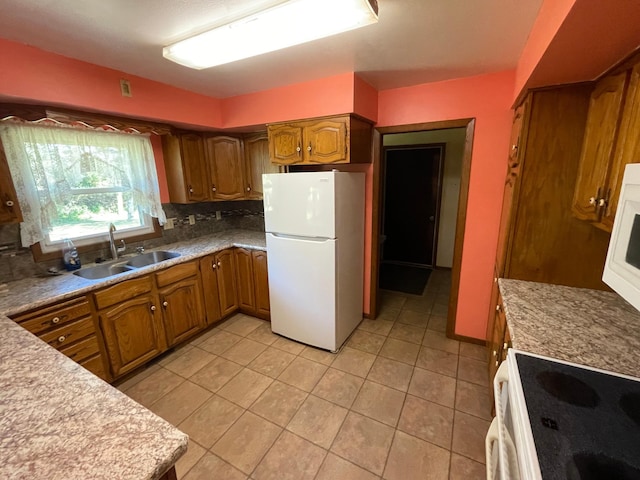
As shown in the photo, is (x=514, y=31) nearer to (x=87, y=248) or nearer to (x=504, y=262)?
(x=504, y=262)

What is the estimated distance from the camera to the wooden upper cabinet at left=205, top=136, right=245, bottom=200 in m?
2.91

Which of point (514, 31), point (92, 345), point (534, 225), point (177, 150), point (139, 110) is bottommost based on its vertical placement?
point (92, 345)

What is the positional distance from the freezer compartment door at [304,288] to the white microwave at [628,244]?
1549 mm

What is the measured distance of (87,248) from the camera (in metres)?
2.29

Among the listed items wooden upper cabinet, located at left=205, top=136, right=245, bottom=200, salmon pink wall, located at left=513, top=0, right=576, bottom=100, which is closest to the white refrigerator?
wooden upper cabinet, located at left=205, top=136, right=245, bottom=200

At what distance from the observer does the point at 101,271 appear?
7.50ft

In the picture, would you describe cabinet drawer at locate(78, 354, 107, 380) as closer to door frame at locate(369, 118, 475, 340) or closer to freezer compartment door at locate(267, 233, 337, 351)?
freezer compartment door at locate(267, 233, 337, 351)

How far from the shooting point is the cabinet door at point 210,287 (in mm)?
2621

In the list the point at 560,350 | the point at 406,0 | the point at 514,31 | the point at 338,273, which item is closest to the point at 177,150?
the point at 338,273

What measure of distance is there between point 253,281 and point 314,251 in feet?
3.14

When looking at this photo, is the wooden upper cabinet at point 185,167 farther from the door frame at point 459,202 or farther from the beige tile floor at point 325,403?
the door frame at point 459,202

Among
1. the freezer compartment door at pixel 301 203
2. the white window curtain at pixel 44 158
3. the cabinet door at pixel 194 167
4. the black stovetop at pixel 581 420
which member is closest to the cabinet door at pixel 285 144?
the freezer compartment door at pixel 301 203

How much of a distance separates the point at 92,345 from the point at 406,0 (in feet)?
8.86

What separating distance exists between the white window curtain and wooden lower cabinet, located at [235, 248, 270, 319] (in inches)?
53.4
